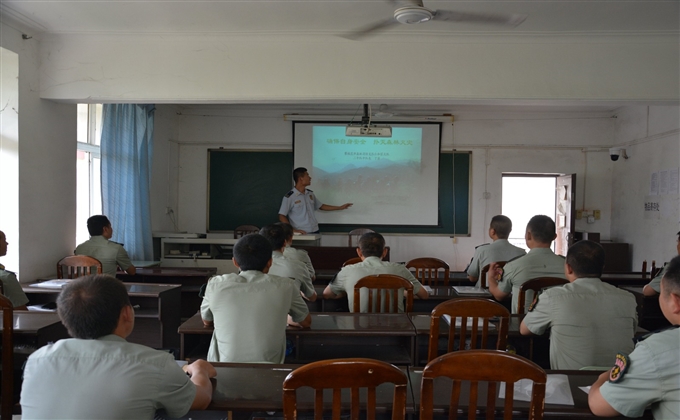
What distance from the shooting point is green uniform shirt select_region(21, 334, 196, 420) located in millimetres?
1335

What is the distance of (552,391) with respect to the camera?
1743 millimetres

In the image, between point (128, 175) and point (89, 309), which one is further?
point (128, 175)

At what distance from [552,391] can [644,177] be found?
6786 millimetres

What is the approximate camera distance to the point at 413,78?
4.56m

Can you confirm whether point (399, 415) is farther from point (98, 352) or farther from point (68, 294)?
point (68, 294)

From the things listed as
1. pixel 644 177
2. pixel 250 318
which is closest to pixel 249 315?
pixel 250 318

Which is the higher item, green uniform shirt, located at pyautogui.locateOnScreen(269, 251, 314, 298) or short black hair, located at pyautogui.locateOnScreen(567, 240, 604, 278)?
short black hair, located at pyautogui.locateOnScreen(567, 240, 604, 278)

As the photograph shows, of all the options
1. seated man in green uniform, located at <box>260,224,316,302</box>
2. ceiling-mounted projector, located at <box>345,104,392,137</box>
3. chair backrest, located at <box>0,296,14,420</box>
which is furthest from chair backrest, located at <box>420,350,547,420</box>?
ceiling-mounted projector, located at <box>345,104,392,137</box>

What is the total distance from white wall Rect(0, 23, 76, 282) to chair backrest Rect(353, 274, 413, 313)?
10.6 feet

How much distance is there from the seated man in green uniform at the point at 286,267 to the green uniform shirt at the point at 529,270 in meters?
1.32

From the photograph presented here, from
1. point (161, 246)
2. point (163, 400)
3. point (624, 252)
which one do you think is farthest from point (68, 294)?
point (624, 252)

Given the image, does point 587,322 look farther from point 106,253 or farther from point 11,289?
point 106,253

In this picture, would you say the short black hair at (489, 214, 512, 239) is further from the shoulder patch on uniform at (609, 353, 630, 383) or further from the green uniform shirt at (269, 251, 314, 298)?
the shoulder patch on uniform at (609, 353, 630, 383)

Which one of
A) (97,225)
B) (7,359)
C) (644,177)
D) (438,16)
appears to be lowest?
(7,359)
